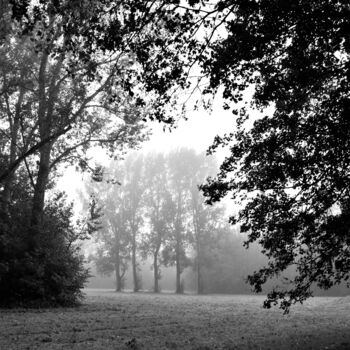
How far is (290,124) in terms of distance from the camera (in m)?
8.12

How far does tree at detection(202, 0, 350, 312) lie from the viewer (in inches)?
275

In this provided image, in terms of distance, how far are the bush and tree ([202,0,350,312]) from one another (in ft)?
43.3

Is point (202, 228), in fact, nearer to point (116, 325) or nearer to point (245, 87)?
point (116, 325)

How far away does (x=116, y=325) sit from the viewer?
499 inches

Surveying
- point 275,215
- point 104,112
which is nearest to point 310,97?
point 275,215

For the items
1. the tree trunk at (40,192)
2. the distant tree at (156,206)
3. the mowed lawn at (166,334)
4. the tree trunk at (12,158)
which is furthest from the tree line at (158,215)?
the mowed lawn at (166,334)

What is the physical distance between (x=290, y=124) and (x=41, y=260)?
15.5m

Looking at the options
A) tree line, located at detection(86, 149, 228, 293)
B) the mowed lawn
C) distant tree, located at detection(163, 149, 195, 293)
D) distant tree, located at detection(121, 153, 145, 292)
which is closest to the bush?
the mowed lawn

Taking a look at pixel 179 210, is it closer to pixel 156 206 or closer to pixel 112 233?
pixel 156 206

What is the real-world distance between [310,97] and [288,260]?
12.1 feet

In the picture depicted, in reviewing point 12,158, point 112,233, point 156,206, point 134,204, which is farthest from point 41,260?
point 112,233

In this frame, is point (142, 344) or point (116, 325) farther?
point (116, 325)

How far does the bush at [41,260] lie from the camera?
727 inches

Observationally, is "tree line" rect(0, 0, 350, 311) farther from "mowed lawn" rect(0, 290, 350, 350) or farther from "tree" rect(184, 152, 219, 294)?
"tree" rect(184, 152, 219, 294)
